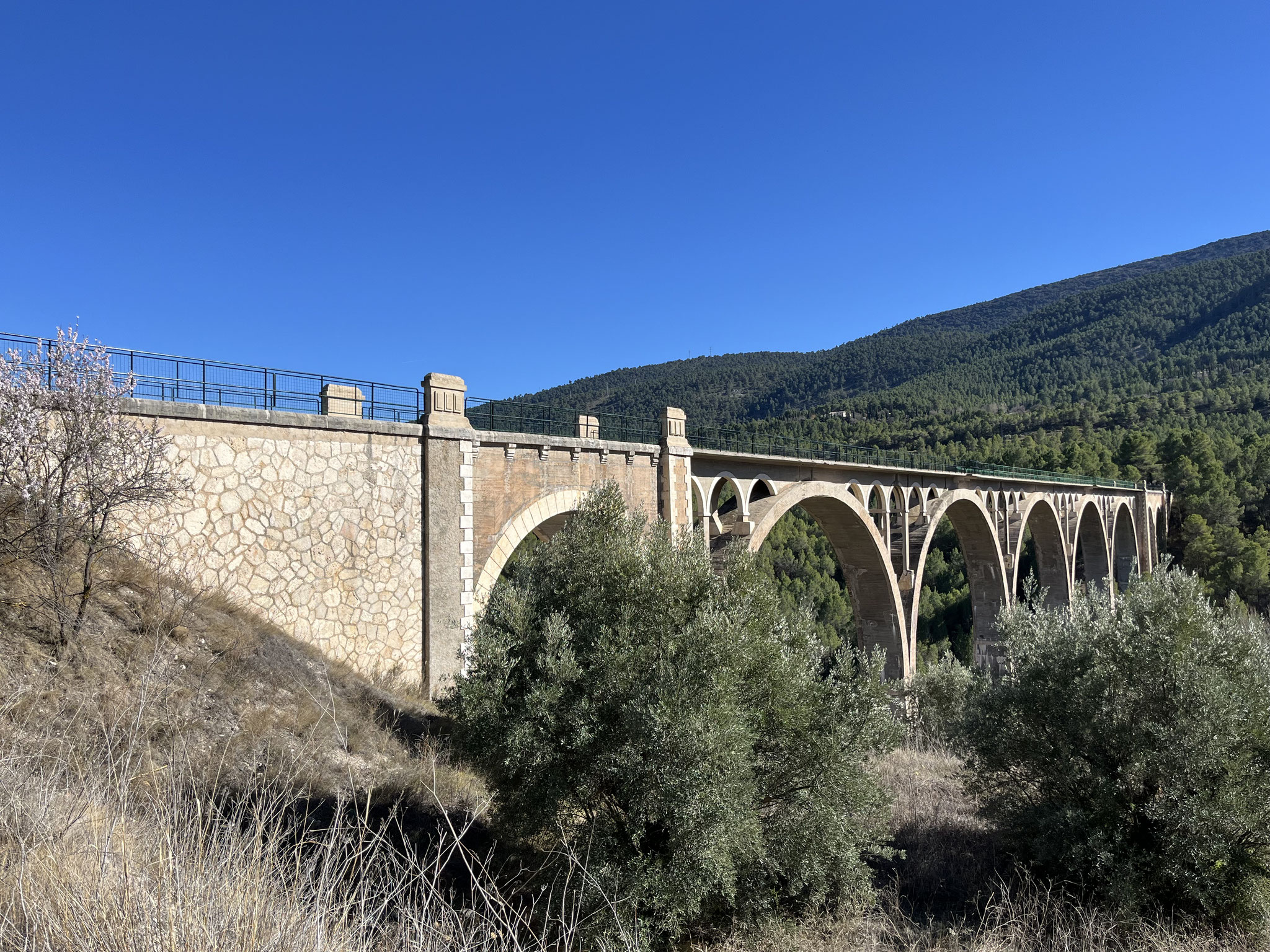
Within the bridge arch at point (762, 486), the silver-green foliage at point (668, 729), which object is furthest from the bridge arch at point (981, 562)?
the silver-green foliage at point (668, 729)

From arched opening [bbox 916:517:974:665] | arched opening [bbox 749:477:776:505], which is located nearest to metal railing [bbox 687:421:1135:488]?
arched opening [bbox 749:477:776:505]

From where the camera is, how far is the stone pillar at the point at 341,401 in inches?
450

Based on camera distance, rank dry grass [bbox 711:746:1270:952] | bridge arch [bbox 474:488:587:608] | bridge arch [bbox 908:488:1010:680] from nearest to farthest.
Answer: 1. dry grass [bbox 711:746:1270:952]
2. bridge arch [bbox 474:488:587:608]
3. bridge arch [bbox 908:488:1010:680]

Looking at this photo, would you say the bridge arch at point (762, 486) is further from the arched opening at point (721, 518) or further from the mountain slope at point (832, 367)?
the mountain slope at point (832, 367)

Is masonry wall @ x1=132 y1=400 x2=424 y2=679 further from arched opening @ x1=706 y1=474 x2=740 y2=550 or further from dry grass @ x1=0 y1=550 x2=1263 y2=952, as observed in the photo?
arched opening @ x1=706 y1=474 x2=740 y2=550

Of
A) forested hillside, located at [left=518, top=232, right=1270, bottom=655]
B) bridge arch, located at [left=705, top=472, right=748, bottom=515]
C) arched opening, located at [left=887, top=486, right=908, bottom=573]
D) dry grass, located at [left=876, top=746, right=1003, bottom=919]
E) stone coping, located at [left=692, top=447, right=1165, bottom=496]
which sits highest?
forested hillside, located at [left=518, top=232, right=1270, bottom=655]

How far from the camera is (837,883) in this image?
26.5ft

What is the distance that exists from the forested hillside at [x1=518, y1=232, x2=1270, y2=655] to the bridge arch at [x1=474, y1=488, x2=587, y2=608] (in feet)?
15.1

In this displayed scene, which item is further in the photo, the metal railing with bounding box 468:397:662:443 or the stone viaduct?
the metal railing with bounding box 468:397:662:443

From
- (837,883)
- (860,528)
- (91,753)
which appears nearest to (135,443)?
(91,753)

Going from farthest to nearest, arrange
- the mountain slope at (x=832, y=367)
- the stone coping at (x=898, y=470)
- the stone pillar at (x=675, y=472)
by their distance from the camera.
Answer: the mountain slope at (x=832, y=367)
the stone coping at (x=898, y=470)
the stone pillar at (x=675, y=472)

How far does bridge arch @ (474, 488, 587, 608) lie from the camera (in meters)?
12.6

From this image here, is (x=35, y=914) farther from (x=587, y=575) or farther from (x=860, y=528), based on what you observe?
(x=860, y=528)

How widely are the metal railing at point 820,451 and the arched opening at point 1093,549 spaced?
803 cm
